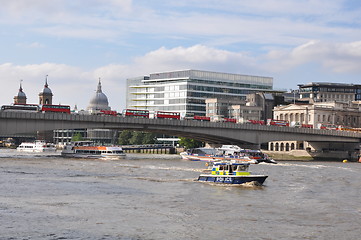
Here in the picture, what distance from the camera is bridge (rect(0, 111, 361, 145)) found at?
108438 mm

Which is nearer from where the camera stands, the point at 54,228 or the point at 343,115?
the point at 54,228

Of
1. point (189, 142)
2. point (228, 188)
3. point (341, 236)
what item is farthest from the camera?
point (189, 142)

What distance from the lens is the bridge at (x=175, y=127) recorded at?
10844 centimetres

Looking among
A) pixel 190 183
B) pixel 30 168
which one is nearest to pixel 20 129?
pixel 30 168

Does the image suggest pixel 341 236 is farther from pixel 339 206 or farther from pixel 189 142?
pixel 189 142

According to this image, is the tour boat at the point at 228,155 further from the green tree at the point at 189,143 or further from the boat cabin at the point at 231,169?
the green tree at the point at 189,143

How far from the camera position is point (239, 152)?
110 metres

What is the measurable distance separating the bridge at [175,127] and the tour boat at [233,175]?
170 ft

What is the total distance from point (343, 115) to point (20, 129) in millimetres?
102592

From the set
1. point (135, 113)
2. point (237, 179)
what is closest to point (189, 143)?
point (135, 113)

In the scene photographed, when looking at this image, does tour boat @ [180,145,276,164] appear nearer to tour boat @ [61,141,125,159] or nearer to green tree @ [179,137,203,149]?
tour boat @ [61,141,125,159]

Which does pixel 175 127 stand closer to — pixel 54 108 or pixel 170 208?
pixel 54 108

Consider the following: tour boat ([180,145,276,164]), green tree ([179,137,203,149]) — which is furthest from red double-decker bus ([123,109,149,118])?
green tree ([179,137,203,149])

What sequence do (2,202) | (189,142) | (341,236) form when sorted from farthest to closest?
(189,142)
(2,202)
(341,236)
